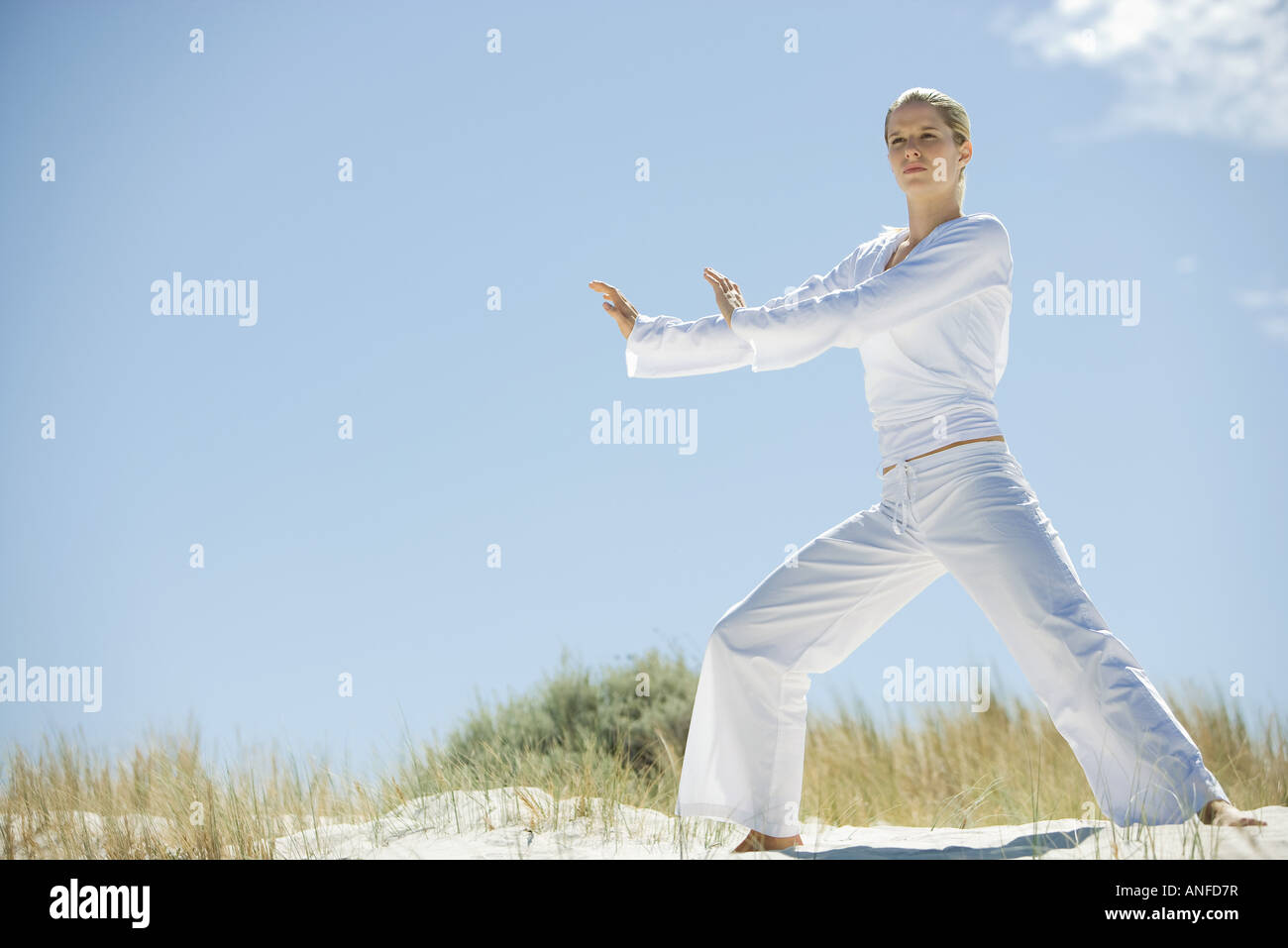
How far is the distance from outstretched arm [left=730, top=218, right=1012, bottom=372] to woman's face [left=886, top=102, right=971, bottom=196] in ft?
0.68

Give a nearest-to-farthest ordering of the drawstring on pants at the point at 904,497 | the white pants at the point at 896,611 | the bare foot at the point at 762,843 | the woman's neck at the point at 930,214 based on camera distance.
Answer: the white pants at the point at 896,611 → the bare foot at the point at 762,843 → the drawstring on pants at the point at 904,497 → the woman's neck at the point at 930,214

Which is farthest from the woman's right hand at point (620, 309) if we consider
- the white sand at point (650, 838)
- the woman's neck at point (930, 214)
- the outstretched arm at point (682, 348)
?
the white sand at point (650, 838)

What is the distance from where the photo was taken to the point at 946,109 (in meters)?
3.68

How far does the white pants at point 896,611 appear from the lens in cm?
318

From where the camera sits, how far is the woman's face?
3666 millimetres

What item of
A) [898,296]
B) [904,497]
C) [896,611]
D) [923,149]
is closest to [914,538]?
[904,497]

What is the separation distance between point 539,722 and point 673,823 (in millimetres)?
4608

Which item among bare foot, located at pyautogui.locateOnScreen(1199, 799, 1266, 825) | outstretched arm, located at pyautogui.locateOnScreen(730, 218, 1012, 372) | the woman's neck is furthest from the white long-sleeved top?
bare foot, located at pyautogui.locateOnScreen(1199, 799, 1266, 825)

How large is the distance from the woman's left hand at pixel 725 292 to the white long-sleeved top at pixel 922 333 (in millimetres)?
82

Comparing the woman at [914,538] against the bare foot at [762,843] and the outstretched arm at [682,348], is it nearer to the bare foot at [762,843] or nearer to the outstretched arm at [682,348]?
the bare foot at [762,843]

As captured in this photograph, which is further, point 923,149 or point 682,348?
point 682,348

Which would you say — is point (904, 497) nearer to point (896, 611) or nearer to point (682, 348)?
point (896, 611)

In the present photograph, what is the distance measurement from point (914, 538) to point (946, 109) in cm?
138
